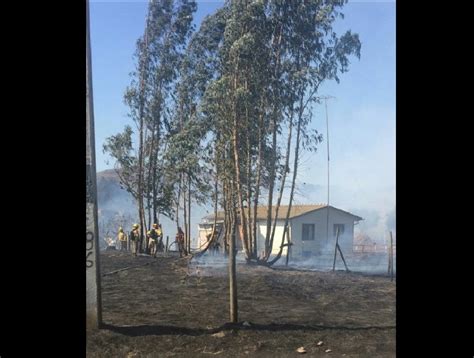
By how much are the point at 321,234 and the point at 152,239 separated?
1.91 metres

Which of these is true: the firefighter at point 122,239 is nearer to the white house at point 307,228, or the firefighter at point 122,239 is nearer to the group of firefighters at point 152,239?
the group of firefighters at point 152,239

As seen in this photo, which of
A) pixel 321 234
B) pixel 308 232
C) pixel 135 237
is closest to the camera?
pixel 321 234

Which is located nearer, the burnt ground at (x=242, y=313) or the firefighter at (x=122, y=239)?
the burnt ground at (x=242, y=313)

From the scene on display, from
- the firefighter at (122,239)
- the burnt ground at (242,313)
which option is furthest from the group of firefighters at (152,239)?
the burnt ground at (242,313)

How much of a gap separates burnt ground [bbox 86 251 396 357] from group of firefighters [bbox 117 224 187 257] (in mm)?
109

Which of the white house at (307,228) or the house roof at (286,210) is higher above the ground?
the house roof at (286,210)

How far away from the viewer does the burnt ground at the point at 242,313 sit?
5918 mm

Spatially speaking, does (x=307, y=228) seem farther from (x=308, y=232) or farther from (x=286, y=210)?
(x=286, y=210)

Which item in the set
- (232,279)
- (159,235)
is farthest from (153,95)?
(232,279)

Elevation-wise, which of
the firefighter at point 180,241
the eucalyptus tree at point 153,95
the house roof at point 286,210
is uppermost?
the eucalyptus tree at point 153,95

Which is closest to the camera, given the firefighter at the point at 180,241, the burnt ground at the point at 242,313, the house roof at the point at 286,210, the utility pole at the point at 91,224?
the burnt ground at the point at 242,313

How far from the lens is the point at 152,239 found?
6336 mm

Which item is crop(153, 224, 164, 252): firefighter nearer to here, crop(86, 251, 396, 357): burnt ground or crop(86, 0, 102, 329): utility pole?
crop(86, 251, 396, 357): burnt ground
